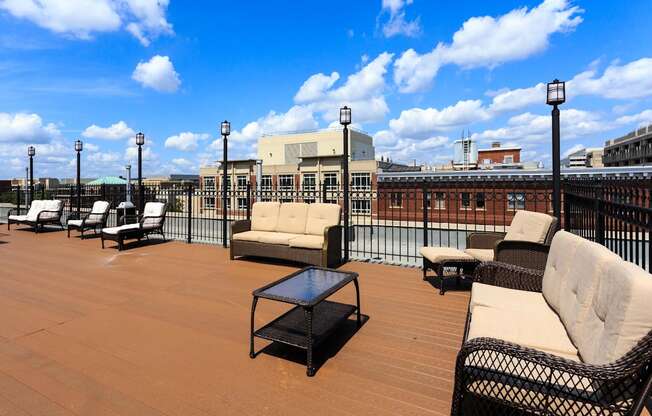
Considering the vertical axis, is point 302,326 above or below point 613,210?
below

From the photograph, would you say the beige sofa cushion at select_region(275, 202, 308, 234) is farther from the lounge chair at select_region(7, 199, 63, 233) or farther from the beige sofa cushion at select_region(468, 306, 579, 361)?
the lounge chair at select_region(7, 199, 63, 233)

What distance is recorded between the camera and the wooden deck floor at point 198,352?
212 cm

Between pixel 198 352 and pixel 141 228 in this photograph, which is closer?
pixel 198 352

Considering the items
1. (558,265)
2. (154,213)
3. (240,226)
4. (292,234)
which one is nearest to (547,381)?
(558,265)

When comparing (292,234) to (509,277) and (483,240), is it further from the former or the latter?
(509,277)

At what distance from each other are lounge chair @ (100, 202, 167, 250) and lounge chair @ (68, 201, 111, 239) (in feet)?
4.02

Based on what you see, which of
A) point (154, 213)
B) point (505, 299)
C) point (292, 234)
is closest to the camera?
point (505, 299)

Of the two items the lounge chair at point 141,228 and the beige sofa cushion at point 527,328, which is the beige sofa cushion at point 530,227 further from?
the lounge chair at point 141,228

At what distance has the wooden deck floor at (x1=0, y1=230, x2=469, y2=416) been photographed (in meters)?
2.12

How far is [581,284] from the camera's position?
1913 millimetres

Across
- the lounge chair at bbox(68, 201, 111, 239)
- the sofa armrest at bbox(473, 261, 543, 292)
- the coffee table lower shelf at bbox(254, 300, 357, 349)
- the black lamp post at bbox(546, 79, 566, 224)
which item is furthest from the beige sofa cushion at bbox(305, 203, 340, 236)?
the lounge chair at bbox(68, 201, 111, 239)

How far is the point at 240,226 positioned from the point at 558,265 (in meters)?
5.08

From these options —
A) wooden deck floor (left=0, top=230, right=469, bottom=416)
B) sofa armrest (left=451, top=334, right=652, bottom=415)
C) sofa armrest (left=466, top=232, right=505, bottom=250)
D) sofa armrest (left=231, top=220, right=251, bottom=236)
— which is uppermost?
sofa armrest (left=231, top=220, right=251, bottom=236)

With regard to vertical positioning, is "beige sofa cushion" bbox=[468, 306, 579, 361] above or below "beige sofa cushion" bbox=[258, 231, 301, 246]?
below
